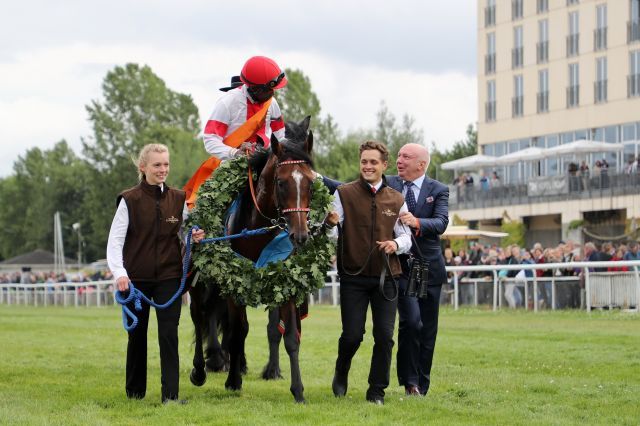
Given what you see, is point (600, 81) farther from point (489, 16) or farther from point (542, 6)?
point (489, 16)

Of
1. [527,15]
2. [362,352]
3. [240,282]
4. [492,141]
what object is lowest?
[362,352]

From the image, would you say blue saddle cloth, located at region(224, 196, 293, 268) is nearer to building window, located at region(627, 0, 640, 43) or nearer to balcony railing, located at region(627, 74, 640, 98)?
balcony railing, located at region(627, 74, 640, 98)

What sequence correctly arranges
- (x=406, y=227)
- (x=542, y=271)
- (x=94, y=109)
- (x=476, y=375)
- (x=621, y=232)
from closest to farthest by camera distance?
1. (x=406, y=227)
2. (x=476, y=375)
3. (x=542, y=271)
4. (x=621, y=232)
5. (x=94, y=109)

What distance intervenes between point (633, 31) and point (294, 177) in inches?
1583

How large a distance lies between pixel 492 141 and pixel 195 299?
4402 centimetres

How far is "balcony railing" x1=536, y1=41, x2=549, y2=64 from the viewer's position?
50.6 metres

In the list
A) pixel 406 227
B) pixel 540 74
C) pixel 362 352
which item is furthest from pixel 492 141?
pixel 406 227

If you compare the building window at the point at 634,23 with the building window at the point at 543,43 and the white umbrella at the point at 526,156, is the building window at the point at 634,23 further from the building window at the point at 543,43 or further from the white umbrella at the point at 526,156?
the white umbrella at the point at 526,156

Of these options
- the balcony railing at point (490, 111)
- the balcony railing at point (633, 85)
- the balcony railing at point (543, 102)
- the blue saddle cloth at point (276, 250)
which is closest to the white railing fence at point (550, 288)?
the blue saddle cloth at point (276, 250)

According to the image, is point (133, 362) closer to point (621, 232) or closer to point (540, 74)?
point (621, 232)

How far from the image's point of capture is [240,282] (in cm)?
870

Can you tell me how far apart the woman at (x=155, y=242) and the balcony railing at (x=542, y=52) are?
43963mm

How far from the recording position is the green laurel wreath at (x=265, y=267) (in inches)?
336

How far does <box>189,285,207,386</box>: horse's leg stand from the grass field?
185mm
